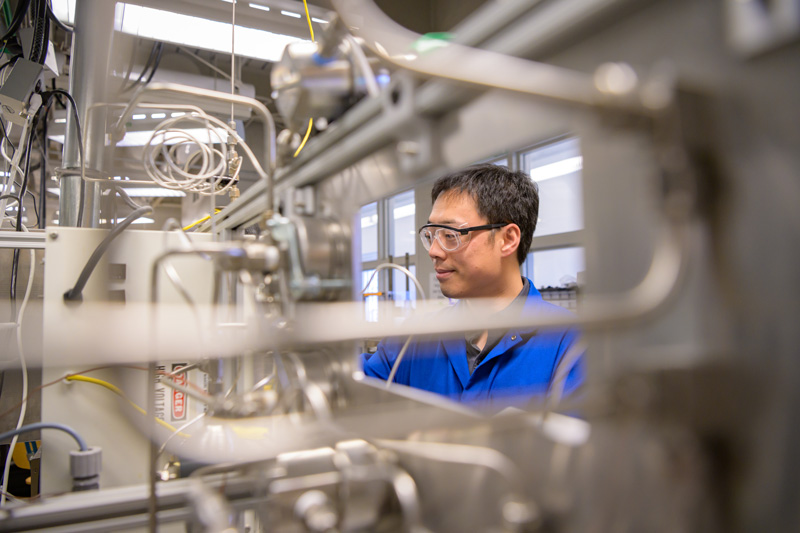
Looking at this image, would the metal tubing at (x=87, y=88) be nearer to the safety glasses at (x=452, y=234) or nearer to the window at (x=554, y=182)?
the safety glasses at (x=452, y=234)

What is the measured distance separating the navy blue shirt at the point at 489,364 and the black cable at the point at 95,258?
669 millimetres

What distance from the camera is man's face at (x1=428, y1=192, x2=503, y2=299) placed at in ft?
4.55

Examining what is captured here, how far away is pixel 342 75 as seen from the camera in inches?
17.7

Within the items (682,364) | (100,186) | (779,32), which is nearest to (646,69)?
(779,32)

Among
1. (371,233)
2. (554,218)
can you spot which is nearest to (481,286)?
(554,218)

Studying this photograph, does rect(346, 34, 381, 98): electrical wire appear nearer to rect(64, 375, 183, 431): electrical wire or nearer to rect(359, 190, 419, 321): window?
rect(64, 375, 183, 431): electrical wire

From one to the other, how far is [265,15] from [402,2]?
1752 mm

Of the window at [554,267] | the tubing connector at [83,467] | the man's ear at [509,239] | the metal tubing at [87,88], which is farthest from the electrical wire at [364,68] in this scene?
the window at [554,267]

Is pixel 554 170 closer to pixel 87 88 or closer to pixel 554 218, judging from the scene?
pixel 554 218

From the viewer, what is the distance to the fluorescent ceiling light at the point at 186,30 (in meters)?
1.66

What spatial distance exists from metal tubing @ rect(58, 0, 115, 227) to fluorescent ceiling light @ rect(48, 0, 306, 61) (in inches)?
3.3

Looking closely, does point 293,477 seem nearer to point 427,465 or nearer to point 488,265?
point 427,465

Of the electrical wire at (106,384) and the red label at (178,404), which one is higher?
the electrical wire at (106,384)

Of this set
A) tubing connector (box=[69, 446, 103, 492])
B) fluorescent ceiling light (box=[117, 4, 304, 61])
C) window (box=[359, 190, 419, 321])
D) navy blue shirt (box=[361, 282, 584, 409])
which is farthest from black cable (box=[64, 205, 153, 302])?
window (box=[359, 190, 419, 321])
